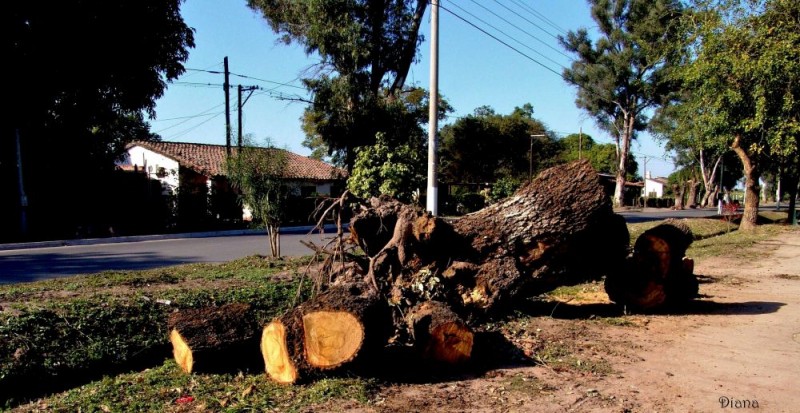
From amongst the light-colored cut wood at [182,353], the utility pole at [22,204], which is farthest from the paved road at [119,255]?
the light-colored cut wood at [182,353]

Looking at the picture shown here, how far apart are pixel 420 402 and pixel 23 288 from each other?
5.71 metres

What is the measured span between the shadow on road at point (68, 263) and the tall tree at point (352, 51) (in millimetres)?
14857

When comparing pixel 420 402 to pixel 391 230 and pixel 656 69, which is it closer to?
pixel 391 230

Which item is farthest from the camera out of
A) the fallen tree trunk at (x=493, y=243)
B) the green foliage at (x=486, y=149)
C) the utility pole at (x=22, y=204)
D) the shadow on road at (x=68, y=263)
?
the green foliage at (x=486, y=149)

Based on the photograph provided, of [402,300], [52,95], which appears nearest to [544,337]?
[402,300]

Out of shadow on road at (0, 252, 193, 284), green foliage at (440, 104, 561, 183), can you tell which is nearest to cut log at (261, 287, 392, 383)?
shadow on road at (0, 252, 193, 284)

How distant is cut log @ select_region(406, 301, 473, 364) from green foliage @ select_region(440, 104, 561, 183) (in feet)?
117

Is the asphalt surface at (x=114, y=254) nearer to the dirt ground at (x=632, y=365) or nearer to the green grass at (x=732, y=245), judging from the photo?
the dirt ground at (x=632, y=365)

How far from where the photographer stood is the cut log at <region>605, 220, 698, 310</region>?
23.7ft

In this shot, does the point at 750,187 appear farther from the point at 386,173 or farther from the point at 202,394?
the point at 202,394

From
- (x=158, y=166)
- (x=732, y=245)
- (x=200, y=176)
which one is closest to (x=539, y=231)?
(x=732, y=245)

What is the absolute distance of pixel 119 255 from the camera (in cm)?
1402

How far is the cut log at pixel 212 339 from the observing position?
480 centimetres

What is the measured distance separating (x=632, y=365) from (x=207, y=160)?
94.5ft
